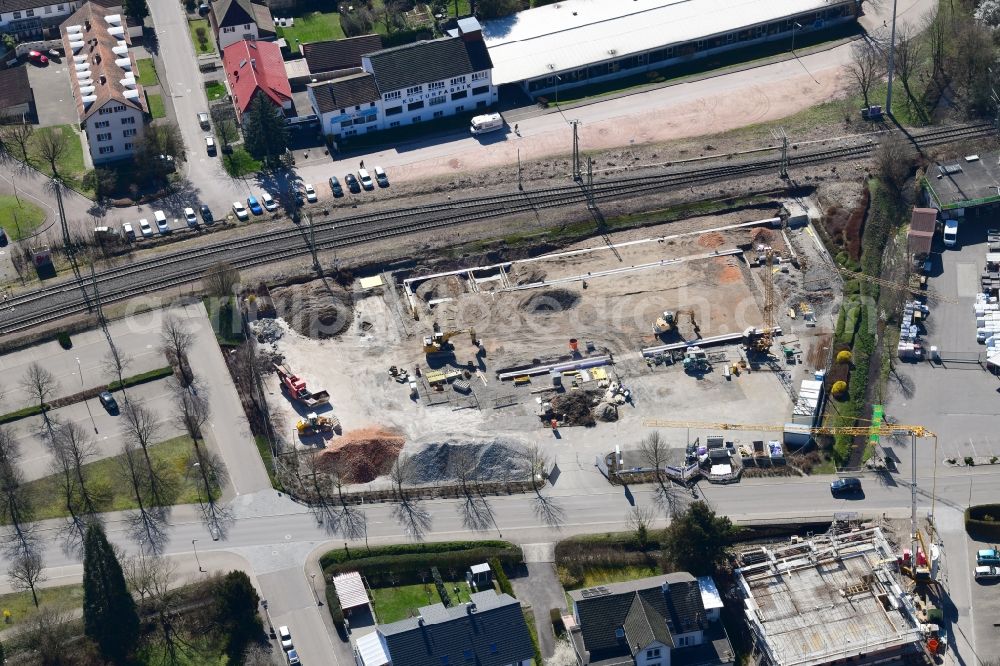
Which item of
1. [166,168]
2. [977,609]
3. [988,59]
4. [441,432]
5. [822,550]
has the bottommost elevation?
[977,609]

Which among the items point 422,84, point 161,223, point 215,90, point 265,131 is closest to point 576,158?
point 422,84

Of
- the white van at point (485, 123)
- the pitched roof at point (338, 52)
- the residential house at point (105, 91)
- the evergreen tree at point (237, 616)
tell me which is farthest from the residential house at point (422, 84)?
the evergreen tree at point (237, 616)

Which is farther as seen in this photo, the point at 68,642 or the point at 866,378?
the point at 866,378

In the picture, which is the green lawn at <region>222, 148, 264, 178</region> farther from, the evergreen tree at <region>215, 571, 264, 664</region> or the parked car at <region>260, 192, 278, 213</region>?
the evergreen tree at <region>215, 571, 264, 664</region>

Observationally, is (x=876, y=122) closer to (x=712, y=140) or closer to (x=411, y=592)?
(x=712, y=140)

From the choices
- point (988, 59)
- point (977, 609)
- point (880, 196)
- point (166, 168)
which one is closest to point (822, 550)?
point (977, 609)
